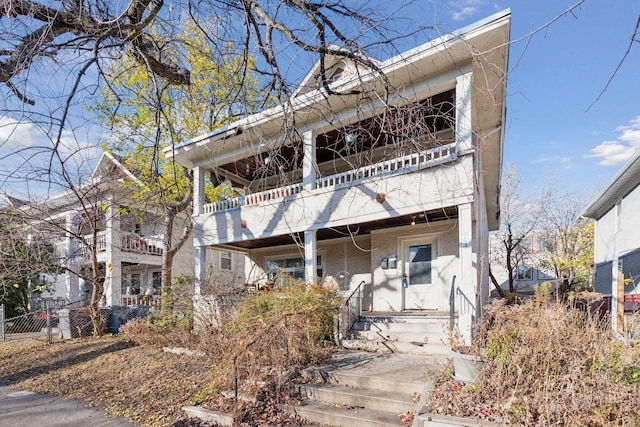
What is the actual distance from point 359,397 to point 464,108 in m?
5.79

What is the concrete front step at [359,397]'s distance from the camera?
4699 millimetres

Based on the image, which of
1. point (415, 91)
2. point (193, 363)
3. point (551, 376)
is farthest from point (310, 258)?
point (551, 376)

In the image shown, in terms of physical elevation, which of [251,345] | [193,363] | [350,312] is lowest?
[193,363]

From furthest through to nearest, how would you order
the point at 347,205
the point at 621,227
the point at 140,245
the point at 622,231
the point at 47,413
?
the point at 140,245, the point at 621,227, the point at 622,231, the point at 347,205, the point at 47,413

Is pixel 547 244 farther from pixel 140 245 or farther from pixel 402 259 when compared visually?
pixel 140 245

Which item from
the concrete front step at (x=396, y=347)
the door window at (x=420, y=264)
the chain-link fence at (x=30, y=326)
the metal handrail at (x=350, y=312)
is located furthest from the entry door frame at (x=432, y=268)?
the chain-link fence at (x=30, y=326)

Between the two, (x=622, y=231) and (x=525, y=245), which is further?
Result: (x=525, y=245)

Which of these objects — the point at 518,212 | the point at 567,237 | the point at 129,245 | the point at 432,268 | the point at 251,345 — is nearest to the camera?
the point at 251,345

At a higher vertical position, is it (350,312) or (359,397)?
(350,312)

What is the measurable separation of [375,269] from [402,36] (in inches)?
320

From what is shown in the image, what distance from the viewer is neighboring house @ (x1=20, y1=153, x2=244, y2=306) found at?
11562 millimetres

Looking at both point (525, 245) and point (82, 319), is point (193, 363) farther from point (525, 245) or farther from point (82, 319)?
point (525, 245)

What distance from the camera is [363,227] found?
36.1 feet

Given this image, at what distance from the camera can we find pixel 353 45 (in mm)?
3758
